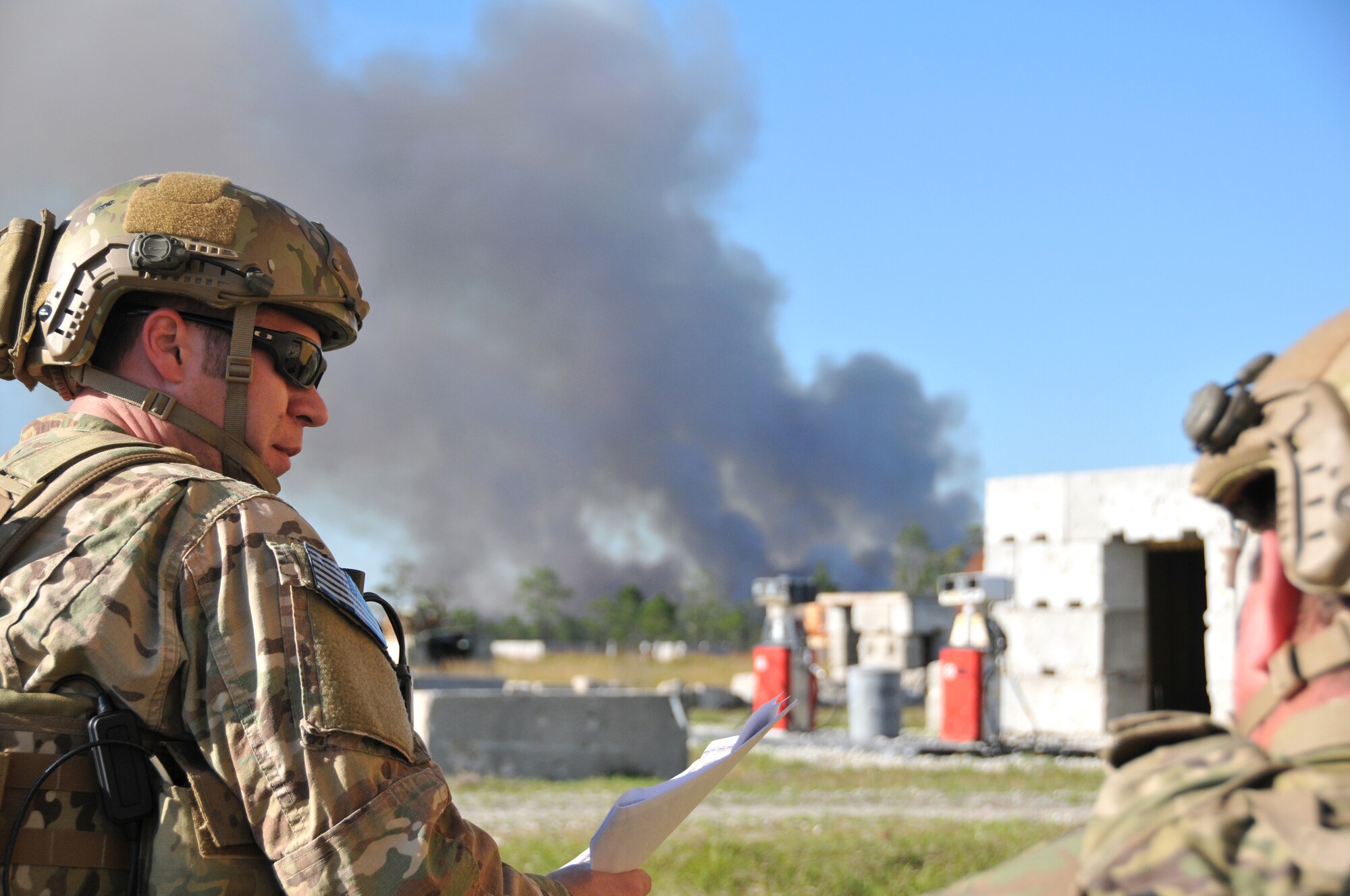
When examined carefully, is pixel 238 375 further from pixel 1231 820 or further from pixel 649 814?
pixel 1231 820

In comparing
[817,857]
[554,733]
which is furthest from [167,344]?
[554,733]

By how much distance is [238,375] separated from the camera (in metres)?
2.07

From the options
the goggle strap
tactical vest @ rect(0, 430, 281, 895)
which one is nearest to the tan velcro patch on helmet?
the goggle strap

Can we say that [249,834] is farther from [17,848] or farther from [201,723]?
[17,848]

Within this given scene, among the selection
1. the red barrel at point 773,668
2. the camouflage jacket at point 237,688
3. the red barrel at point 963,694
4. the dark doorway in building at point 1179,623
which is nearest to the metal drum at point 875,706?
the red barrel at point 963,694

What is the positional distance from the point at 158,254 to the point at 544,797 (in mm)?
7241

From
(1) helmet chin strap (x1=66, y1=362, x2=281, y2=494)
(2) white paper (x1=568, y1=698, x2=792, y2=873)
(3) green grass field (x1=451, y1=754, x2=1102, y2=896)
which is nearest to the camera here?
(2) white paper (x1=568, y1=698, x2=792, y2=873)

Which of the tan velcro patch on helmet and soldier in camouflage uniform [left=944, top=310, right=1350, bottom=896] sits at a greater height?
the tan velcro patch on helmet

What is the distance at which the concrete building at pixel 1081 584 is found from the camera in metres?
12.8

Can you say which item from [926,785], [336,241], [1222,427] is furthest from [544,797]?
[1222,427]

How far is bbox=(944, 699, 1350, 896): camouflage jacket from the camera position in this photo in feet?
4.03

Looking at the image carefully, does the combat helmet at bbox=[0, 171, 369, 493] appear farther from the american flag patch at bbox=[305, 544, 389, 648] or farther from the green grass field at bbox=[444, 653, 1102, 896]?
the green grass field at bbox=[444, 653, 1102, 896]

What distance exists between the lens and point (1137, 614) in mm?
13203

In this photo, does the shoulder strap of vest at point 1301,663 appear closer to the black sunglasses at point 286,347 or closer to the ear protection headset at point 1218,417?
the ear protection headset at point 1218,417
